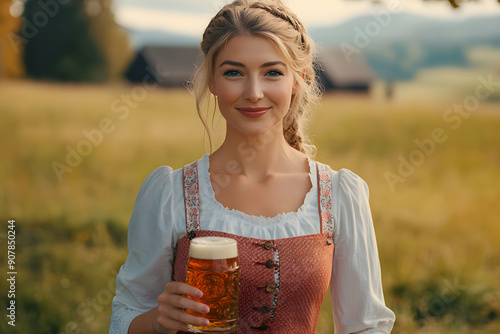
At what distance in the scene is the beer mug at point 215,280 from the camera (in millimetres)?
1507

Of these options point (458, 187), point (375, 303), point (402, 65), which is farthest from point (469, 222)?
point (375, 303)

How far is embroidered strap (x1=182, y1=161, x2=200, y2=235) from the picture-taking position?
184cm

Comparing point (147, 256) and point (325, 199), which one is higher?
point (325, 199)

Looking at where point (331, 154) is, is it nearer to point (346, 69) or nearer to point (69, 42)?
point (346, 69)

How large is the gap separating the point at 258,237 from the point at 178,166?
4678mm

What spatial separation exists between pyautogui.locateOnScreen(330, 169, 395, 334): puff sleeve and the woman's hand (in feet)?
1.93

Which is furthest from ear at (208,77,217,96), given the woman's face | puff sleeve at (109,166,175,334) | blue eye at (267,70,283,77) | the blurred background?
the blurred background

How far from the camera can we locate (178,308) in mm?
1551

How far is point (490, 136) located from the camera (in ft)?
21.0

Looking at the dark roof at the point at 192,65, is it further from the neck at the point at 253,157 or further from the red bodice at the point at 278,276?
the red bodice at the point at 278,276

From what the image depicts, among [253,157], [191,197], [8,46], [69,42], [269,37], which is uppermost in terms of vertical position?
[69,42]

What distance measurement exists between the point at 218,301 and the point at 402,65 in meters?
5.27

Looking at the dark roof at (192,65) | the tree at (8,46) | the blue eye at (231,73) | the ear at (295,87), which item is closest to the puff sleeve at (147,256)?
the blue eye at (231,73)

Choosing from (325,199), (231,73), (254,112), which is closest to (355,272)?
(325,199)
